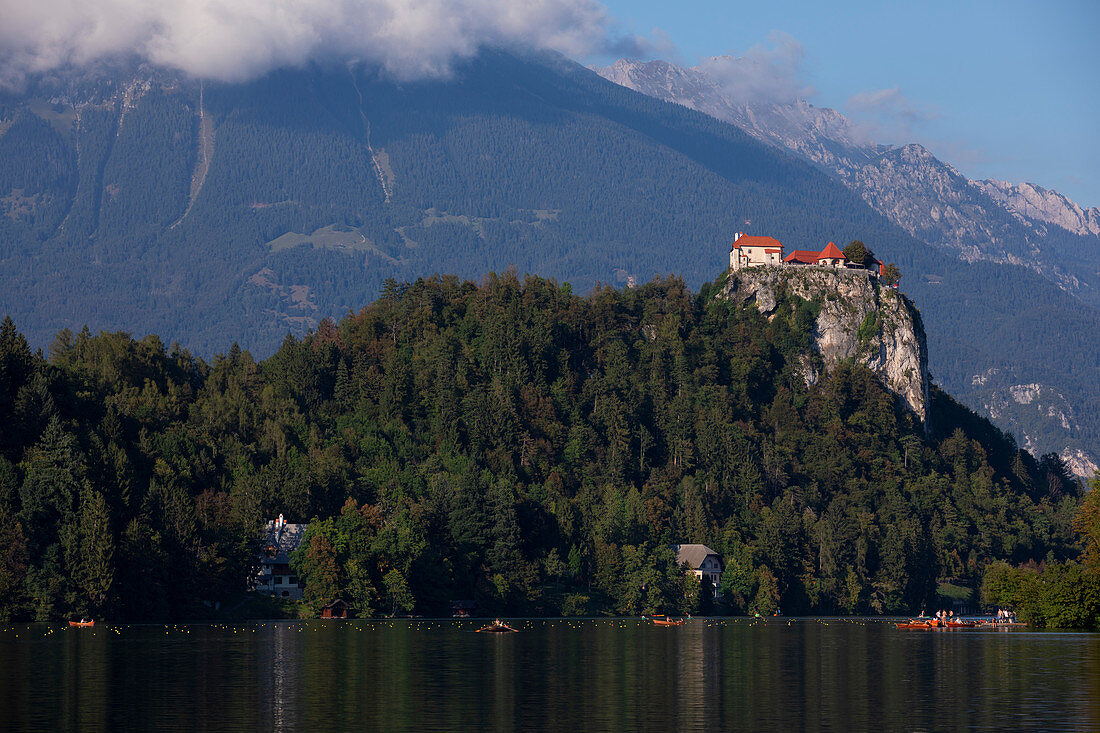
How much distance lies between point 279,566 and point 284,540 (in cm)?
334

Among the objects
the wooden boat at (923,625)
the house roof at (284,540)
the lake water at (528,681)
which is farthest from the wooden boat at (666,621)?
the house roof at (284,540)

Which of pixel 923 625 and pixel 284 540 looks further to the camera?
pixel 284 540

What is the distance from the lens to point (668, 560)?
19725 cm

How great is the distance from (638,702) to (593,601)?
11920cm

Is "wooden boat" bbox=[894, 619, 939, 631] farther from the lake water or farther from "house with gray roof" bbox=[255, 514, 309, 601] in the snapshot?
"house with gray roof" bbox=[255, 514, 309, 601]

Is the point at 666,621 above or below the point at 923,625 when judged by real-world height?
below

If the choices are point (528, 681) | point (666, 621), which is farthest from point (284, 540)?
point (528, 681)

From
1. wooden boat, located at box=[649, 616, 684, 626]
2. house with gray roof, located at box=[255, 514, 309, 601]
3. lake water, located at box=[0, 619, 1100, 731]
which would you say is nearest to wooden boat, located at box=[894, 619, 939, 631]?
wooden boat, located at box=[649, 616, 684, 626]

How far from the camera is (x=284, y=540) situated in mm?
172625

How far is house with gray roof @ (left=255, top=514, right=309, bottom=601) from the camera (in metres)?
170

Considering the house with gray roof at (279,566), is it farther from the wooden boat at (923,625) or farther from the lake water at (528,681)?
the wooden boat at (923,625)

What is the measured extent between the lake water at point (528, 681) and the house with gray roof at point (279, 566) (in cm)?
3757

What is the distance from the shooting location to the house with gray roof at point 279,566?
170 metres

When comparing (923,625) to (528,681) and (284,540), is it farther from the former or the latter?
(528,681)
